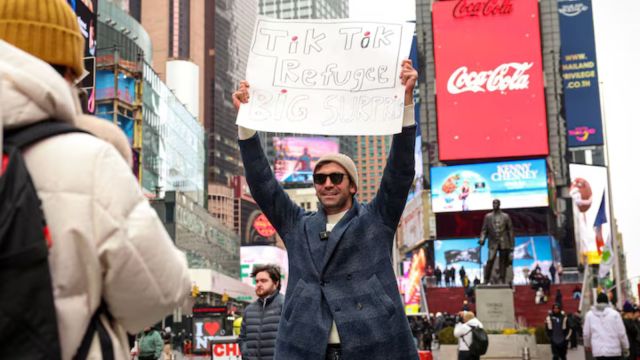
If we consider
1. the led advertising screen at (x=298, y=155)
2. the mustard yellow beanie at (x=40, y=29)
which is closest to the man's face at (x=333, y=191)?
the mustard yellow beanie at (x=40, y=29)

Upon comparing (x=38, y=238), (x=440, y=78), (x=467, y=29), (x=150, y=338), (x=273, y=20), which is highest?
(x=467, y=29)

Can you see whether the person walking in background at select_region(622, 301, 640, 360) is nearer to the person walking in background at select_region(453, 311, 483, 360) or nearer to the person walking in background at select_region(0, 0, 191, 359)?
the person walking in background at select_region(453, 311, 483, 360)

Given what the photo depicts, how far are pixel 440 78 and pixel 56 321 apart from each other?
201ft

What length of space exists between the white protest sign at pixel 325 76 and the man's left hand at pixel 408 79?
5 centimetres

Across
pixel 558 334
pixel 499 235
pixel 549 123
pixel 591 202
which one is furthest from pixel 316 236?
pixel 591 202

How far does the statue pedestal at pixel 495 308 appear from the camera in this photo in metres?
20.9

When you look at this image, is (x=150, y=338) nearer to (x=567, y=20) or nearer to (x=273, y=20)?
(x=273, y=20)

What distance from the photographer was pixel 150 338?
1354cm

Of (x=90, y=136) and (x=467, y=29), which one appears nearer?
(x=90, y=136)

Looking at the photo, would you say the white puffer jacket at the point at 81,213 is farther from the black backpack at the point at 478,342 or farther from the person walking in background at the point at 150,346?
the black backpack at the point at 478,342

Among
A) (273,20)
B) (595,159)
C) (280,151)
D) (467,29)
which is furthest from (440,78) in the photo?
(595,159)

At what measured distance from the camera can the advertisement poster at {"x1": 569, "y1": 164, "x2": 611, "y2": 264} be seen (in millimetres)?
74125

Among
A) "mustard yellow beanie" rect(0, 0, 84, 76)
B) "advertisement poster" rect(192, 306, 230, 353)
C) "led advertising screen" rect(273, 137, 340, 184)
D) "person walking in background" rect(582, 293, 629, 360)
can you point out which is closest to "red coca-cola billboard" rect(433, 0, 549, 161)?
"advertisement poster" rect(192, 306, 230, 353)

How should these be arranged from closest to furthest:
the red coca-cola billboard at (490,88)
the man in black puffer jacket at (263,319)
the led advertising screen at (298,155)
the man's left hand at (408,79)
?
the man's left hand at (408,79) → the man in black puffer jacket at (263,319) → the red coca-cola billboard at (490,88) → the led advertising screen at (298,155)
